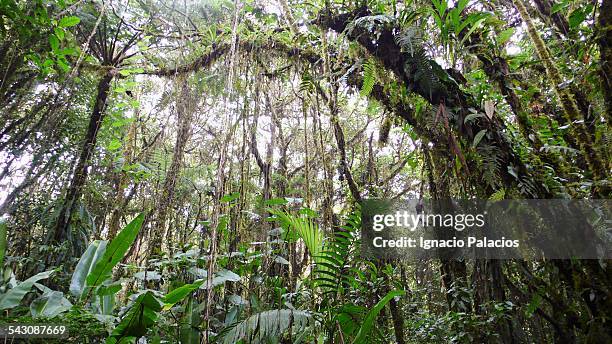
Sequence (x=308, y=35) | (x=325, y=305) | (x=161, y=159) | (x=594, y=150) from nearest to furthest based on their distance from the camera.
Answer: (x=594, y=150) → (x=325, y=305) → (x=308, y=35) → (x=161, y=159)

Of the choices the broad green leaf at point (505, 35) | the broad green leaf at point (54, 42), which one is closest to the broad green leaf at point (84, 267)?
the broad green leaf at point (54, 42)

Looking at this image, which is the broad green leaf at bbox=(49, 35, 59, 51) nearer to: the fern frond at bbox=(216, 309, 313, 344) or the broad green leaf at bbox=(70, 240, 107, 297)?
the broad green leaf at bbox=(70, 240, 107, 297)

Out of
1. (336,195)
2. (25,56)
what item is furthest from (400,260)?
(25,56)

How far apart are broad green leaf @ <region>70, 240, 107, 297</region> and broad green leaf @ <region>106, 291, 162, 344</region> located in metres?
0.52

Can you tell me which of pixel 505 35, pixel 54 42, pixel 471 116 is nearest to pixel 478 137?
pixel 471 116

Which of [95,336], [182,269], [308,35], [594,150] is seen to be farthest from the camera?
[308,35]

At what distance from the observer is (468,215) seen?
7.70 feet

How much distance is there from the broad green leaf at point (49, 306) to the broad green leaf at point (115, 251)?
0.45 feet

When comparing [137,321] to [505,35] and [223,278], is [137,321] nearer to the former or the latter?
[223,278]

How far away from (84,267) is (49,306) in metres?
0.35

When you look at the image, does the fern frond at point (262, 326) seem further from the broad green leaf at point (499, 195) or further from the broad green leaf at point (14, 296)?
the broad green leaf at point (499, 195)

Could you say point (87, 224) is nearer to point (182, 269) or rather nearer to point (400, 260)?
point (182, 269)

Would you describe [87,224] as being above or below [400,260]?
above

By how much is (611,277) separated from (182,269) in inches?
91.9
